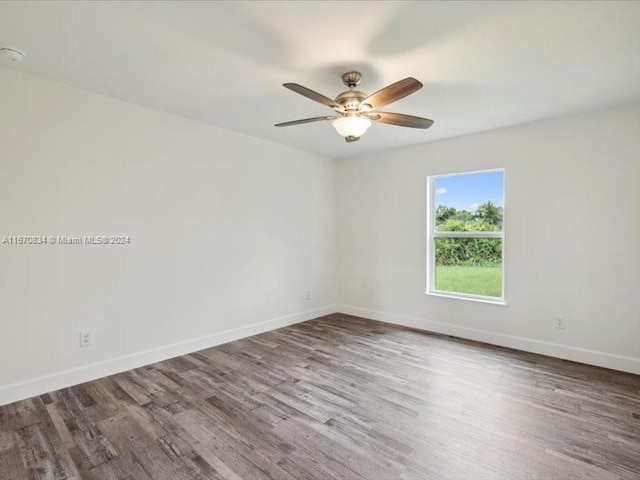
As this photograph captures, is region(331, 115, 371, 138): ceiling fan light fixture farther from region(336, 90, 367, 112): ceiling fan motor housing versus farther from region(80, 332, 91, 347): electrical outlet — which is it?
region(80, 332, 91, 347): electrical outlet

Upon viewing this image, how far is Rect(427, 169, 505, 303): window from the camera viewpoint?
153 inches

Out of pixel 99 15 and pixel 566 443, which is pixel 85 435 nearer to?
pixel 99 15

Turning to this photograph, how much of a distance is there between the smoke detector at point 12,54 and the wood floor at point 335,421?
245 cm

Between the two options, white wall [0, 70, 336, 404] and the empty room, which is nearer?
the empty room

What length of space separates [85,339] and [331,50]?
301 centimetres

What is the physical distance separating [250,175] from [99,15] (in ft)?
7.66

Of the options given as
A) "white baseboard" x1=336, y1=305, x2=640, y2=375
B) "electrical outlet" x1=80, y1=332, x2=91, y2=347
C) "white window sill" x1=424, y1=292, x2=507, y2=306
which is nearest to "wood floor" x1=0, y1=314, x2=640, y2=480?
"white baseboard" x1=336, y1=305, x2=640, y2=375

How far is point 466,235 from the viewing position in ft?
13.4

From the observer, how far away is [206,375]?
2.96 metres

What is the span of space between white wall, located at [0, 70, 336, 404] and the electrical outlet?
44 mm

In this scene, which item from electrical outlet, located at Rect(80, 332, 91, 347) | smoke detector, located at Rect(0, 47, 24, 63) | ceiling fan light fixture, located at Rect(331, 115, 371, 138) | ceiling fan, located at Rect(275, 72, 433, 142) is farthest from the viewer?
electrical outlet, located at Rect(80, 332, 91, 347)

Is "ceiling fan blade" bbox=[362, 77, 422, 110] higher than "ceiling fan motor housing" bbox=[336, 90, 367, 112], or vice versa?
"ceiling fan motor housing" bbox=[336, 90, 367, 112]

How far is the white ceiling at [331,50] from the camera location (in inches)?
69.9

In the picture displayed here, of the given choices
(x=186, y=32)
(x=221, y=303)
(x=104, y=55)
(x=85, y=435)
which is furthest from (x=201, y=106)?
(x=85, y=435)
